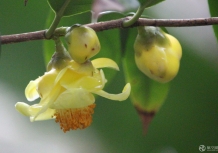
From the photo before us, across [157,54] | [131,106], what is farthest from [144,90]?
[131,106]

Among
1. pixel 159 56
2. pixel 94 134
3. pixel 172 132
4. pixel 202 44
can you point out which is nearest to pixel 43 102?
pixel 159 56

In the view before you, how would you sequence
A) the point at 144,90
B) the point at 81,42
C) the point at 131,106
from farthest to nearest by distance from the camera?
the point at 131,106
the point at 144,90
the point at 81,42

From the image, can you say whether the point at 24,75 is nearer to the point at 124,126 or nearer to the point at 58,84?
the point at 124,126

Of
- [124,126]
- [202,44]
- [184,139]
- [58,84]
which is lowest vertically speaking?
[184,139]

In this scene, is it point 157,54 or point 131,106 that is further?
point 131,106

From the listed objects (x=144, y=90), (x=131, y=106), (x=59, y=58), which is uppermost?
(x=59, y=58)

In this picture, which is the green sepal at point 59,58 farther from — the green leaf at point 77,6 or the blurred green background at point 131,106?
the blurred green background at point 131,106

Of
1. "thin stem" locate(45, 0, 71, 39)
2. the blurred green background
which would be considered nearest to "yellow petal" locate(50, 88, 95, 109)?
"thin stem" locate(45, 0, 71, 39)

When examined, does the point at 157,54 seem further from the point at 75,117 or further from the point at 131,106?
the point at 131,106
